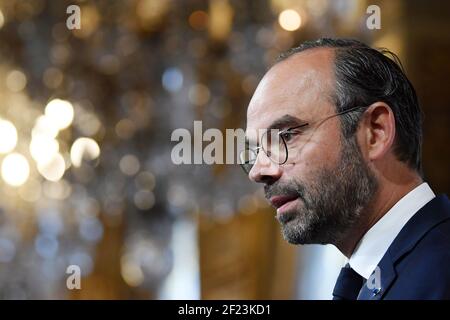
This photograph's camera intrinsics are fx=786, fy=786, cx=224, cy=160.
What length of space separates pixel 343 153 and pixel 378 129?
7 centimetres

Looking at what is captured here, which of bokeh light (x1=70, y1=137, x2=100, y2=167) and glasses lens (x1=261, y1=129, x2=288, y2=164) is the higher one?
bokeh light (x1=70, y1=137, x2=100, y2=167)

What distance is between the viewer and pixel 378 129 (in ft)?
4.00

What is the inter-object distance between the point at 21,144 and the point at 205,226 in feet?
4.85

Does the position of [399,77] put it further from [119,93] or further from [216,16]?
[119,93]

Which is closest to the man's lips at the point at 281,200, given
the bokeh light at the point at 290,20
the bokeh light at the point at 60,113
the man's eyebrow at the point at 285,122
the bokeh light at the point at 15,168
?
the man's eyebrow at the point at 285,122

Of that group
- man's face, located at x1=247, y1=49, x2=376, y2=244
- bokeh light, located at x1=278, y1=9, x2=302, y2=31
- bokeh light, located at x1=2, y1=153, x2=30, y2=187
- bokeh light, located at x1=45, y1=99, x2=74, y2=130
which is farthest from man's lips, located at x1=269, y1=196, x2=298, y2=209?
bokeh light, located at x1=2, y1=153, x2=30, y2=187

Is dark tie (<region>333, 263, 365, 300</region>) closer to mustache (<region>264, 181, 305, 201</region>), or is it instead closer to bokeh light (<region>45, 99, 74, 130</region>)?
mustache (<region>264, 181, 305, 201</region>)

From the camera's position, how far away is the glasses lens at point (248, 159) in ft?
4.39

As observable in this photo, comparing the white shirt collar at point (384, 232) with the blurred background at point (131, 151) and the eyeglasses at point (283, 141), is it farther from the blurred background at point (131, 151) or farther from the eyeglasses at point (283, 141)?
the blurred background at point (131, 151)

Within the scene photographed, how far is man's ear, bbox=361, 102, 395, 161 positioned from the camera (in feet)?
3.98

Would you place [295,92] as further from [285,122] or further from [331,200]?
[331,200]

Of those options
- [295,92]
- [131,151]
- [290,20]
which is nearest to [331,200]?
[295,92]

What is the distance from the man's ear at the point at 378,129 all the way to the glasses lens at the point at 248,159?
0.19 m

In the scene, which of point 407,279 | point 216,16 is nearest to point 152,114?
point 216,16
